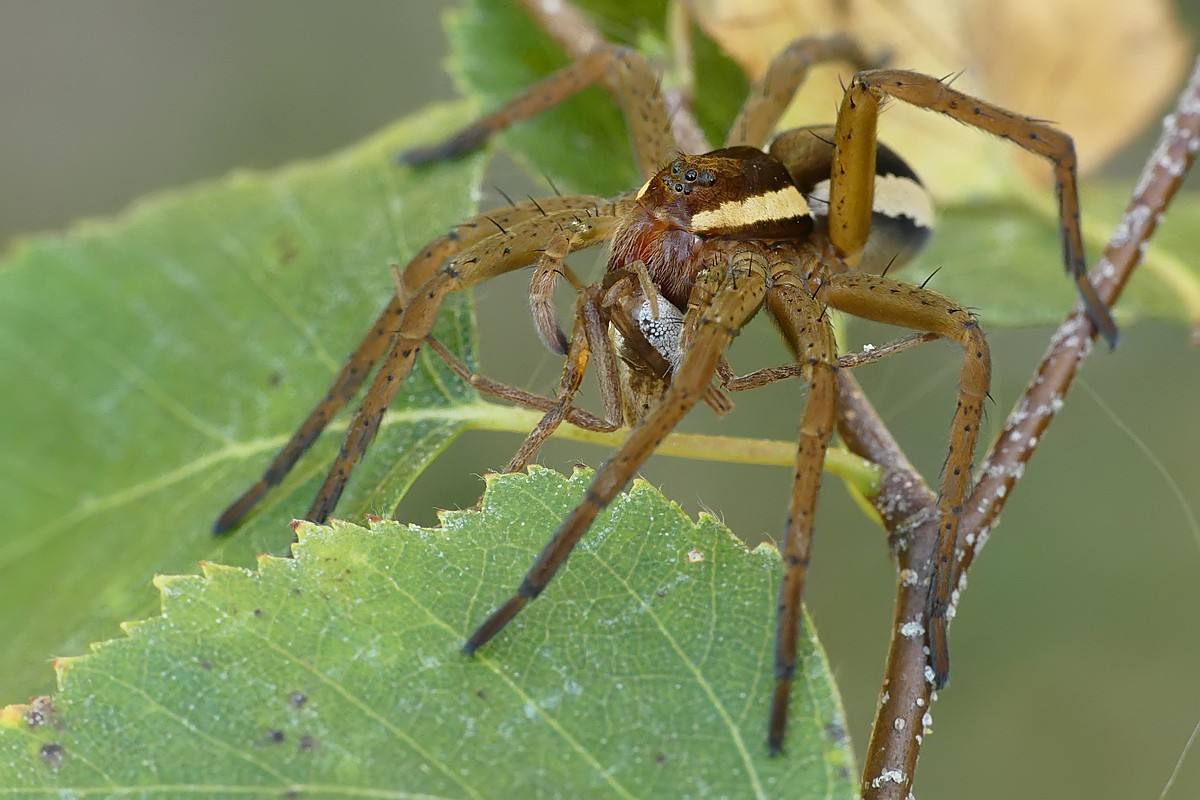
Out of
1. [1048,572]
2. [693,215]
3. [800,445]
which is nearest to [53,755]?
[800,445]

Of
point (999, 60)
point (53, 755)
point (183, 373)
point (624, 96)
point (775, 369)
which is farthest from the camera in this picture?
point (999, 60)

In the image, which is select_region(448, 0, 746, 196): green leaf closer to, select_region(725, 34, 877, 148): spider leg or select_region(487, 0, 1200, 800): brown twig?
select_region(725, 34, 877, 148): spider leg

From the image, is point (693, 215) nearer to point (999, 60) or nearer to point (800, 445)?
point (800, 445)

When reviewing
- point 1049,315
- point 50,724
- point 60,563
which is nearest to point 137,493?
point 60,563

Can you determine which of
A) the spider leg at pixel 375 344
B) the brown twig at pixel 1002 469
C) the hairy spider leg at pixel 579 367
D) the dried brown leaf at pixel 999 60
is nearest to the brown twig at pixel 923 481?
the brown twig at pixel 1002 469

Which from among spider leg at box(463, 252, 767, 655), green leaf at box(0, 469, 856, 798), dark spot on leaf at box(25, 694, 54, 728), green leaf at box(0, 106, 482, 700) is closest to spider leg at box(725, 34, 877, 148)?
green leaf at box(0, 106, 482, 700)

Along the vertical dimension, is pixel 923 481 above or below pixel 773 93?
below
